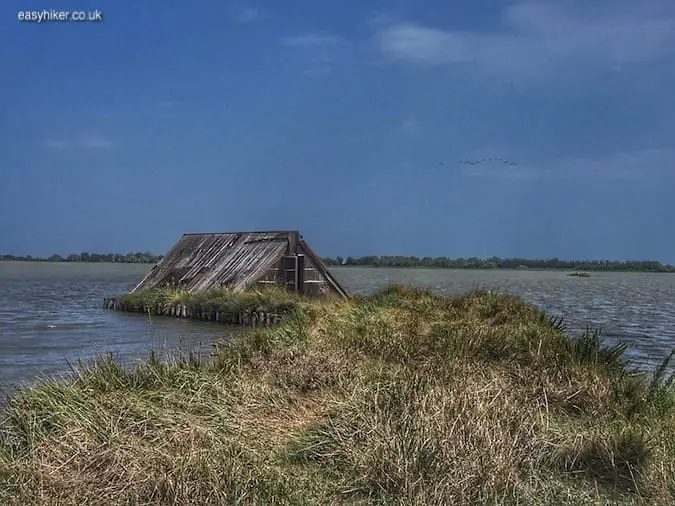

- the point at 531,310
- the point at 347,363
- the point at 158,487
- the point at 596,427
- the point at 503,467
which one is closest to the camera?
the point at 158,487

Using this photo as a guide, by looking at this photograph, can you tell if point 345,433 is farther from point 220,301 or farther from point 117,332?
point 220,301

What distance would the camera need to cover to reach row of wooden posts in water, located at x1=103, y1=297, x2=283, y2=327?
23.5 m


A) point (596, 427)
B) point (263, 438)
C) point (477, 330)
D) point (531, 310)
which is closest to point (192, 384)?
point (263, 438)

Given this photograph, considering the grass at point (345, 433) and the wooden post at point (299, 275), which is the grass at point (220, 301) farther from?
Result: the grass at point (345, 433)

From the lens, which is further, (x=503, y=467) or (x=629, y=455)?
(x=629, y=455)

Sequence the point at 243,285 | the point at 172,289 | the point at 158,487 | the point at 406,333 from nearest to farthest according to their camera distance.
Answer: the point at 158,487, the point at 406,333, the point at 243,285, the point at 172,289

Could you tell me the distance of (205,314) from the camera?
87.5 feet

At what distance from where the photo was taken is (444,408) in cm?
690

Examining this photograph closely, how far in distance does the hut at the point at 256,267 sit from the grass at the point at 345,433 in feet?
61.1

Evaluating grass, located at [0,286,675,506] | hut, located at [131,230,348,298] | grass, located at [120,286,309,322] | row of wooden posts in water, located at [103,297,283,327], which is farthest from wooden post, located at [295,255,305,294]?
grass, located at [0,286,675,506]

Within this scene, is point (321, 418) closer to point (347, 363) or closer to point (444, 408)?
point (444, 408)

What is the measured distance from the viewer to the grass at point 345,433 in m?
5.80

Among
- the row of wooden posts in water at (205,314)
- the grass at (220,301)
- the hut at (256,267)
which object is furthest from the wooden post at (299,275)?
the row of wooden posts in water at (205,314)

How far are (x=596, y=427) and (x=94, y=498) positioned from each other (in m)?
4.80
